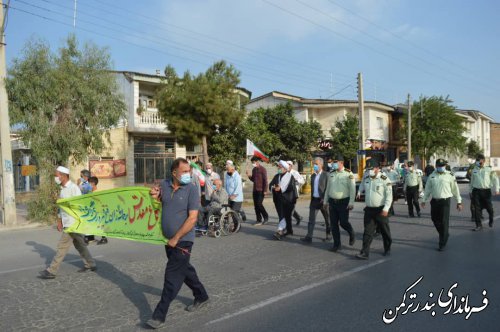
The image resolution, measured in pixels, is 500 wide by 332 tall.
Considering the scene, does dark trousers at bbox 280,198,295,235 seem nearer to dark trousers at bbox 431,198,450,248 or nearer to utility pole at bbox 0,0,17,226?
dark trousers at bbox 431,198,450,248

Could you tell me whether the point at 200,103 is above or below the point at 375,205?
above

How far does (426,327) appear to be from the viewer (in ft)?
14.3

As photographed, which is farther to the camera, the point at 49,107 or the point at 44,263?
the point at 49,107

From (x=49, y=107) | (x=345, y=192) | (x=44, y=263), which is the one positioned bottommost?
(x=44, y=263)

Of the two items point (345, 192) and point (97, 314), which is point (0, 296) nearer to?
point (97, 314)

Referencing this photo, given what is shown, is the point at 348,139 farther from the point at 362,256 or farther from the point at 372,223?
the point at 362,256

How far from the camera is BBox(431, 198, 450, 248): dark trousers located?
7.96 meters

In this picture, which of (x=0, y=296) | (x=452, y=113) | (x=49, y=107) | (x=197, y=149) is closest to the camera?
(x=0, y=296)

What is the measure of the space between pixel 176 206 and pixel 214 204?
5647 mm

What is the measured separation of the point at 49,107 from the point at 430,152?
33992 mm

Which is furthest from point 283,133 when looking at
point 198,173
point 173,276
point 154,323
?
point 154,323

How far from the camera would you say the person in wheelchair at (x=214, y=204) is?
10.1 m

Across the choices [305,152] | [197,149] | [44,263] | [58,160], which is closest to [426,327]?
[44,263]

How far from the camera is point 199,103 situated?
57.0ft
